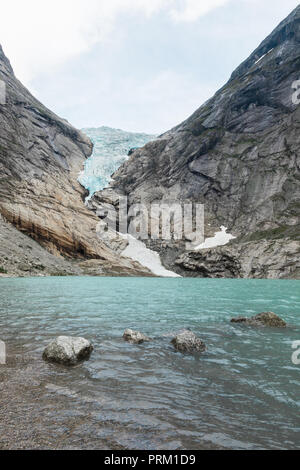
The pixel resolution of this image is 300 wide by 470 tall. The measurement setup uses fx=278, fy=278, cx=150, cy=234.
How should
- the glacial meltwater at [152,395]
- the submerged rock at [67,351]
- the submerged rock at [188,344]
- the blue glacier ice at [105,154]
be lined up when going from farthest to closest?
the blue glacier ice at [105,154] < the submerged rock at [188,344] < the submerged rock at [67,351] < the glacial meltwater at [152,395]

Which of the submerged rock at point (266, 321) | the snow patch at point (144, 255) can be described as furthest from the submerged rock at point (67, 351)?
the snow patch at point (144, 255)

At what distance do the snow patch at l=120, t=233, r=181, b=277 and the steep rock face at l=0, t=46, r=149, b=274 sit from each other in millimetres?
6505

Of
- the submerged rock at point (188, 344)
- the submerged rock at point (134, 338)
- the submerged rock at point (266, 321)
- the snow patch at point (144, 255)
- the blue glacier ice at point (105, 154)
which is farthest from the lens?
the blue glacier ice at point (105, 154)

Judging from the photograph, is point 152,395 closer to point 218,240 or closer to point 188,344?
point 188,344

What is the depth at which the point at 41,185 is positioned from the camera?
91250 mm

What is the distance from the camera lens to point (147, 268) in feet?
292

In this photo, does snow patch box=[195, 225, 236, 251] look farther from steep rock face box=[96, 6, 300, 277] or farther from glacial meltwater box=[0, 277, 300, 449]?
glacial meltwater box=[0, 277, 300, 449]

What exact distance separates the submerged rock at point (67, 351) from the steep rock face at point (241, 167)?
7054 centimetres

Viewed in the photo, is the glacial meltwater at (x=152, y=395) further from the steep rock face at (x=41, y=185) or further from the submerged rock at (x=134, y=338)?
the steep rock face at (x=41, y=185)

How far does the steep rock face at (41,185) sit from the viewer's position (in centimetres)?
7644

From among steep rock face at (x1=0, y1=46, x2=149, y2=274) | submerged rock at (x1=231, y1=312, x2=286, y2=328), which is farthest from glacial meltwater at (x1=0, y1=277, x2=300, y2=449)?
steep rock face at (x1=0, y1=46, x2=149, y2=274)

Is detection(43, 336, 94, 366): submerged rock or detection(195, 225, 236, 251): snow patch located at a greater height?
detection(195, 225, 236, 251): snow patch

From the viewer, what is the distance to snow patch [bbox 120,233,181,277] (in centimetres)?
9062
